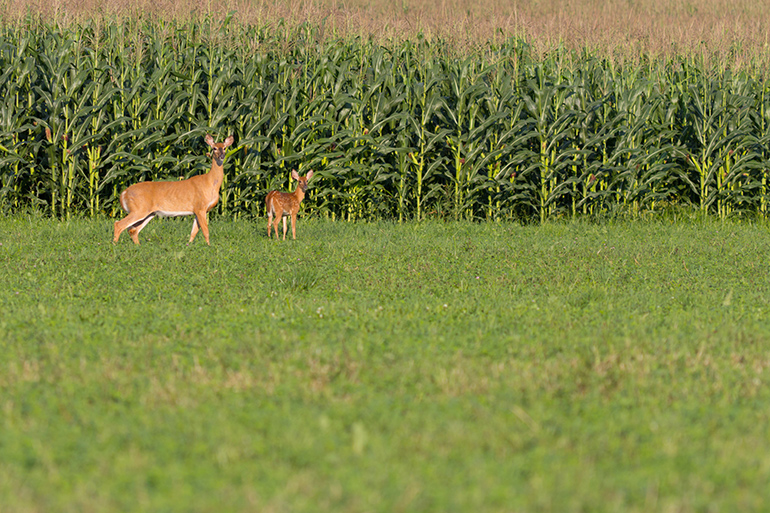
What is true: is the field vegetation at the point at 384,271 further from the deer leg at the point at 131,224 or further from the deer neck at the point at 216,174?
the deer neck at the point at 216,174

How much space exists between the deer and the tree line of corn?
2.62m

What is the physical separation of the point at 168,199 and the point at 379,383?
6.05m

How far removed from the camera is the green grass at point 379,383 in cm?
358

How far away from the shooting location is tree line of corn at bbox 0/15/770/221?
13.1 meters

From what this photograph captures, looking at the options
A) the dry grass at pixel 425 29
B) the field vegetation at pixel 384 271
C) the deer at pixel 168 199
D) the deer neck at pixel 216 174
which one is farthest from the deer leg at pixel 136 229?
the dry grass at pixel 425 29

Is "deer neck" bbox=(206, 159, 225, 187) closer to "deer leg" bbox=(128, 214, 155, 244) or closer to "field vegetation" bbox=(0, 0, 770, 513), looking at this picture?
"deer leg" bbox=(128, 214, 155, 244)

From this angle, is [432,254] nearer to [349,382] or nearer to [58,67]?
[349,382]

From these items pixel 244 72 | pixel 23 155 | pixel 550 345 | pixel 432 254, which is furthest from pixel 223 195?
pixel 550 345

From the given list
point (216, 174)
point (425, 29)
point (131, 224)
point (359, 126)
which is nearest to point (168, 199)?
point (131, 224)

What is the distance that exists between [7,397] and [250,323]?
2283mm

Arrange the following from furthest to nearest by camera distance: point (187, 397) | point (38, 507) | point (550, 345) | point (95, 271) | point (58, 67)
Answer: point (58, 67)
point (95, 271)
point (550, 345)
point (187, 397)
point (38, 507)

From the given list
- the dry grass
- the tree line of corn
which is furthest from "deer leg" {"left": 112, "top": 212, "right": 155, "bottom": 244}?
the dry grass

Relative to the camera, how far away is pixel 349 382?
505cm

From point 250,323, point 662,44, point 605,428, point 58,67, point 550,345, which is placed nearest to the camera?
point 605,428
